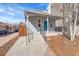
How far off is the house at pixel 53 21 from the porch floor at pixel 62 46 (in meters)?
0.07

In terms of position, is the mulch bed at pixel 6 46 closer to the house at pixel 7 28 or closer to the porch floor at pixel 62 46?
the house at pixel 7 28

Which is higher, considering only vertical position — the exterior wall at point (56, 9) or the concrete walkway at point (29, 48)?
the exterior wall at point (56, 9)

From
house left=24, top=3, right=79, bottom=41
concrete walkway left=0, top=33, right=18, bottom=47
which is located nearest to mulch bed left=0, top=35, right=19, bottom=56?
concrete walkway left=0, top=33, right=18, bottom=47

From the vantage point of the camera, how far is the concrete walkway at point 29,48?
3.23 metres

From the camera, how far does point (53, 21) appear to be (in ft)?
10.6

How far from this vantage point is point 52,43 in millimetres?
3256

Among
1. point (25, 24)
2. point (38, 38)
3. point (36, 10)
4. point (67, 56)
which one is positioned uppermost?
point (36, 10)

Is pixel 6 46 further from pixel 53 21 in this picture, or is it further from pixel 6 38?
pixel 53 21

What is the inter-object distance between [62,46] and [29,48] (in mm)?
487

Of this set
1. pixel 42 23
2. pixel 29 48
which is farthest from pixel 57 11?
pixel 29 48

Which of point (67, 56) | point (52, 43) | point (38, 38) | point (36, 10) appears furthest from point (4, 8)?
point (67, 56)

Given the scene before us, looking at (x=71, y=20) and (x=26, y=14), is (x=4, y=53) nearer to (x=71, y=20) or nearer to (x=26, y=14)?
(x=26, y=14)

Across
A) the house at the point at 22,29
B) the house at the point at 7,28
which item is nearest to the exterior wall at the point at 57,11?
the house at the point at 22,29

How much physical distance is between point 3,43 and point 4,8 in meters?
0.52
